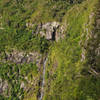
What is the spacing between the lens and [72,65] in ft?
115

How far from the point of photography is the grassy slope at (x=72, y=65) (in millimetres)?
25525

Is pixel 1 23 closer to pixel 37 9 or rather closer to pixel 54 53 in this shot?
pixel 37 9

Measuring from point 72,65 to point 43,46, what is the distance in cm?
1702

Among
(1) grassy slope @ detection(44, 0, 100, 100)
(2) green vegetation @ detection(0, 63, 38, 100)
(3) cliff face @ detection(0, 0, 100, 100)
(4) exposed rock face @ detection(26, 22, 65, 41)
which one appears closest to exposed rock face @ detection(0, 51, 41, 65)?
(3) cliff face @ detection(0, 0, 100, 100)

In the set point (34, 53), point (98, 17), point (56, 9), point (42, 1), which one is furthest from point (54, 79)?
point (42, 1)

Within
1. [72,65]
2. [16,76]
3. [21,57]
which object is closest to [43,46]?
[21,57]

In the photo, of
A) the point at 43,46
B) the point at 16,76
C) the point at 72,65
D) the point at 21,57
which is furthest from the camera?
the point at 21,57

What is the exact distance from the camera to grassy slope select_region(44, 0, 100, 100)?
25525 millimetres

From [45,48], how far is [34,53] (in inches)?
159

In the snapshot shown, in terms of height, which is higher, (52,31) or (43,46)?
(52,31)

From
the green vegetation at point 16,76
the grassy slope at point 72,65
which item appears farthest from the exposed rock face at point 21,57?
the grassy slope at point 72,65

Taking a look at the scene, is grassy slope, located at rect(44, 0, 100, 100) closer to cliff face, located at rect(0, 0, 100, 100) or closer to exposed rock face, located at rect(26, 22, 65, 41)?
cliff face, located at rect(0, 0, 100, 100)

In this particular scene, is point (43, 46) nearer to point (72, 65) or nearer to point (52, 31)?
point (52, 31)

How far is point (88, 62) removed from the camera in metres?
26.9
